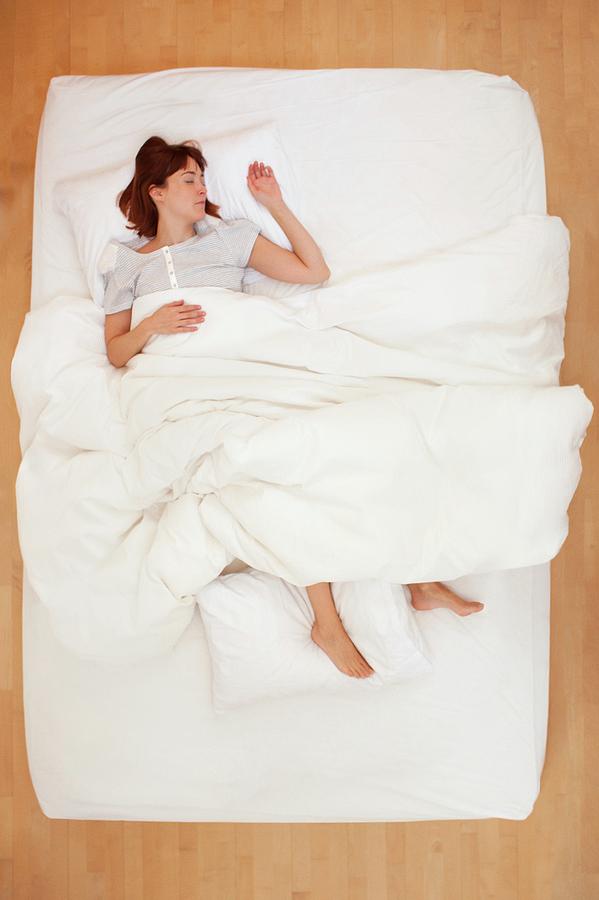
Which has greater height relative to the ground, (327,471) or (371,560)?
(327,471)

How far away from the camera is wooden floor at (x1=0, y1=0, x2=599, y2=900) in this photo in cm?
177

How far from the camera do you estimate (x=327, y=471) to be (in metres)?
1.41

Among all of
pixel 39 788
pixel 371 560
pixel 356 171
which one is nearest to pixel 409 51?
pixel 356 171

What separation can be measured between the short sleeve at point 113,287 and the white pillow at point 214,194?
0.02 m

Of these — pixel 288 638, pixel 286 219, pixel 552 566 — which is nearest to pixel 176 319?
pixel 286 219

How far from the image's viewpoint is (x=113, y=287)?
1669 millimetres

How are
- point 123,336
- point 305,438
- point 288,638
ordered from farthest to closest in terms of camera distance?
1. point 123,336
2. point 288,638
3. point 305,438

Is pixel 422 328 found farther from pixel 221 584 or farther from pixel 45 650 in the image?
pixel 45 650

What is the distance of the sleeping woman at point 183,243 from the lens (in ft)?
5.41

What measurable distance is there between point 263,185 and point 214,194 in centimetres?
12

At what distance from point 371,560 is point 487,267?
25.3 inches

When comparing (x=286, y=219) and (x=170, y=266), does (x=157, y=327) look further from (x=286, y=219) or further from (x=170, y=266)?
(x=286, y=219)

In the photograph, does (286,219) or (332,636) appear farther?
(286,219)

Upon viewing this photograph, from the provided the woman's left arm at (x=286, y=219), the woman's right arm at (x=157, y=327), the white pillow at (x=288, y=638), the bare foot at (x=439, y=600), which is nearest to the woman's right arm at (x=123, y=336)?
the woman's right arm at (x=157, y=327)
